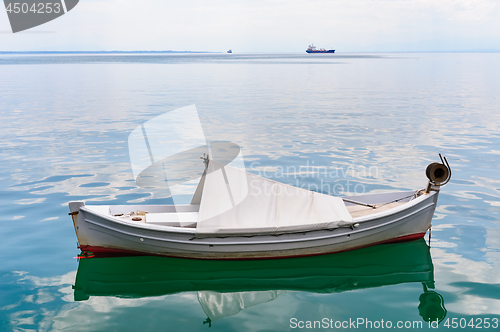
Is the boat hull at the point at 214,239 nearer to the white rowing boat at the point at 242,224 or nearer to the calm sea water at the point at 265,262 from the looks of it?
the white rowing boat at the point at 242,224

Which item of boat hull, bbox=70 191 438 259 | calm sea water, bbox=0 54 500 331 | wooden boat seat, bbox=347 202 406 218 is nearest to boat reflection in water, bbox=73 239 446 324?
calm sea water, bbox=0 54 500 331

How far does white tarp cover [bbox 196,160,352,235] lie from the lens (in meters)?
13.1

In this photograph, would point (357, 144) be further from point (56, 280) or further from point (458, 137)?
point (56, 280)

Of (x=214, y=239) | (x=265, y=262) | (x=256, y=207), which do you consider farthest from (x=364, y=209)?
(x=214, y=239)

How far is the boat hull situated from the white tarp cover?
0.35 m

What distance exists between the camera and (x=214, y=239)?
1321cm

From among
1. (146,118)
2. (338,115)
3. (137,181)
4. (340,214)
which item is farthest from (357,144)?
(146,118)

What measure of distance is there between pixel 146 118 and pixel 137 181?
62.4ft

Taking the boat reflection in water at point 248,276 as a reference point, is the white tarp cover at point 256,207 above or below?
above

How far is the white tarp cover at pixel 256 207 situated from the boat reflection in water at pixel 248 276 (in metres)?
1.33

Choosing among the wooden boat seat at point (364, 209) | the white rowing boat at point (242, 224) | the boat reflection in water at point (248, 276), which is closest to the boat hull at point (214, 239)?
the white rowing boat at point (242, 224)

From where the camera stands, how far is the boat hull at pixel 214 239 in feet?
43.2

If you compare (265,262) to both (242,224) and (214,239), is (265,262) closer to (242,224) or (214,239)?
(242,224)

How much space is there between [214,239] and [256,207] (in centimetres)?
157
